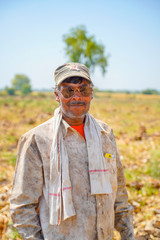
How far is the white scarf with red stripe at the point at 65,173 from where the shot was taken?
1.46 metres

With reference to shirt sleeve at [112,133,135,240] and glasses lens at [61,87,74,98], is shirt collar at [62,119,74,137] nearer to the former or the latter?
glasses lens at [61,87,74,98]

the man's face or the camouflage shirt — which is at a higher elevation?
the man's face

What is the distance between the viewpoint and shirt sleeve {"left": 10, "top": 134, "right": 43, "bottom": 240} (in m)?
1.50

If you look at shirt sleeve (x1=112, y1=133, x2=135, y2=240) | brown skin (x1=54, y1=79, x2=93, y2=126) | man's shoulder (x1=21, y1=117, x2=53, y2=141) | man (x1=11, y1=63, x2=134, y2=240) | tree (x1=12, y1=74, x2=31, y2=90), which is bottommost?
shirt sleeve (x1=112, y1=133, x2=135, y2=240)

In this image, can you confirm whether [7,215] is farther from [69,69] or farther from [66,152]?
[69,69]

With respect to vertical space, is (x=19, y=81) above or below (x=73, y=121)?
above

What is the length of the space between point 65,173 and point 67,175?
0.07ft

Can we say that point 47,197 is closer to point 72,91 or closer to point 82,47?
point 72,91

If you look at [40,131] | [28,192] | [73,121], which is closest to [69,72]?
[73,121]

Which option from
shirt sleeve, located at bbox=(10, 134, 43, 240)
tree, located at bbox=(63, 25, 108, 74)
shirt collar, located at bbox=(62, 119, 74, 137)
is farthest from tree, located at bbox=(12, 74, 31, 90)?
shirt sleeve, located at bbox=(10, 134, 43, 240)

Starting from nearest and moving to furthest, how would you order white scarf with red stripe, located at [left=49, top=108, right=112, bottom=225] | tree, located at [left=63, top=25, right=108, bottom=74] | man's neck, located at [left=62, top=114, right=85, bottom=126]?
1. white scarf with red stripe, located at [left=49, top=108, right=112, bottom=225]
2. man's neck, located at [left=62, top=114, right=85, bottom=126]
3. tree, located at [left=63, top=25, right=108, bottom=74]

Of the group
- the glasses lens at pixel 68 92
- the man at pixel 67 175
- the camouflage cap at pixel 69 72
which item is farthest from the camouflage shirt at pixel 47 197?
the camouflage cap at pixel 69 72

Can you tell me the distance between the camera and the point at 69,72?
1.63 metres

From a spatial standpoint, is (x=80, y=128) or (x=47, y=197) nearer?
(x=47, y=197)
